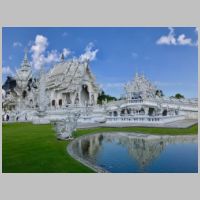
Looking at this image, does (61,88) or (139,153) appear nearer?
(139,153)

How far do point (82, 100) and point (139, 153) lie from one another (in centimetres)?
2320

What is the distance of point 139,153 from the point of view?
714 cm

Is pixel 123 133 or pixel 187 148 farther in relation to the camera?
pixel 123 133

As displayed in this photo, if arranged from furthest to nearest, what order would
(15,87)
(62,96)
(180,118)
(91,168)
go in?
(15,87)
(62,96)
(180,118)
(91,168)

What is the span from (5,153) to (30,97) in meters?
24.0

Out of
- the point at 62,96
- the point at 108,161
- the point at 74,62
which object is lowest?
the point at 108,161

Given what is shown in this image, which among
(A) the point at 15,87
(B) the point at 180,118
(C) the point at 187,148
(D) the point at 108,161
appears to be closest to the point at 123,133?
(C) the point at 187,148

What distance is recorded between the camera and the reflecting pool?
5.69 meters

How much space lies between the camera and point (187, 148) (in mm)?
7664

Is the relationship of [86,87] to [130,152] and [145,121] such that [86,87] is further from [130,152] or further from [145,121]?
[130,152]

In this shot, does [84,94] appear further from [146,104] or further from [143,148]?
[143,148]

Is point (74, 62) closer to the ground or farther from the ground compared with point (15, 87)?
farther from the ground

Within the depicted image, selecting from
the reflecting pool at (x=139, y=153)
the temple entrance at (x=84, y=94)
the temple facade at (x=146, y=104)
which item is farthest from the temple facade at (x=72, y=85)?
the reflecting pool at (x=139, y=153)

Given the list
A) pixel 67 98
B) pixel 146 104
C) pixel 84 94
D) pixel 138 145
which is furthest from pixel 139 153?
pixel 84 94
